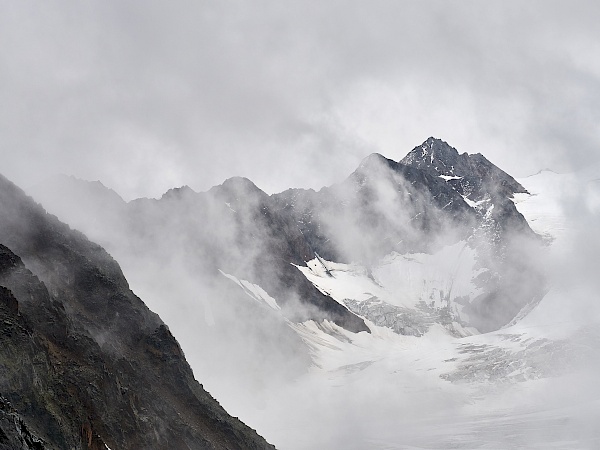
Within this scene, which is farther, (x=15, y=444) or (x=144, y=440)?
(x=144, y=440)

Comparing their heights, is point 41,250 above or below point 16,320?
above

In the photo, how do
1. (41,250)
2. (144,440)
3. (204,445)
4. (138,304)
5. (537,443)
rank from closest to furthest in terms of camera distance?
1. (144,440)
2. (204,445)
3. (41,250)
4. (138,304)
5. (537,443)

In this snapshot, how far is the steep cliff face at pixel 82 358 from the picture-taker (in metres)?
36.3

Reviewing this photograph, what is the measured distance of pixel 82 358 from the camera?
47.7 meters

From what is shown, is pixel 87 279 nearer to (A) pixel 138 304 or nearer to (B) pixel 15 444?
(A) pixel 138 304

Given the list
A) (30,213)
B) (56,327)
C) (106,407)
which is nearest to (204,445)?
(106,407)

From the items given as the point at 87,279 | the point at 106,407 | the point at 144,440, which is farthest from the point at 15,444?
the point at 87,279

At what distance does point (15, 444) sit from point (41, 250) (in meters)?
43.6

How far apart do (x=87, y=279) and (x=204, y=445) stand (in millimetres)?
21724

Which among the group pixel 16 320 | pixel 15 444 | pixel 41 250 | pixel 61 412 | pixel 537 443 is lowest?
pixel 15 444

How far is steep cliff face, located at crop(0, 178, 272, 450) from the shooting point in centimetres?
3631

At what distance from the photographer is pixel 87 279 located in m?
63.8

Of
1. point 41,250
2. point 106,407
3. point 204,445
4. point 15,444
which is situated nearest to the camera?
point 15,444

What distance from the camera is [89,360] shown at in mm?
48156
